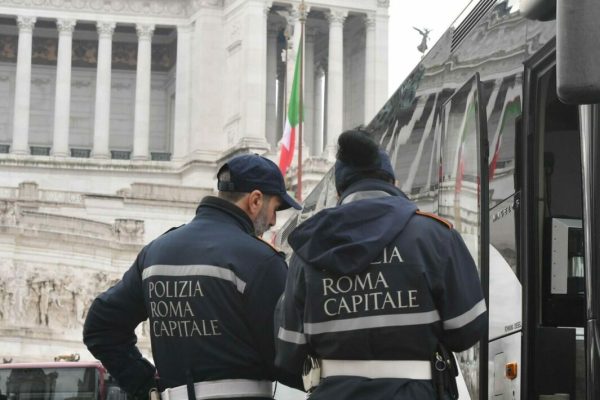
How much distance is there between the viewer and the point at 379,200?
528 centimetres

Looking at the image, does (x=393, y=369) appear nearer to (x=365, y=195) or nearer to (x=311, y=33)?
(x=365, y=195)

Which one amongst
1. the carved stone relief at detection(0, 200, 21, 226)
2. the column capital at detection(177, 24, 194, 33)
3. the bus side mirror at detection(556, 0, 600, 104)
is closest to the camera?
the bus side mirror at detection(556, 0, 600, 104)

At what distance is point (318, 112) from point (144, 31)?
885cm

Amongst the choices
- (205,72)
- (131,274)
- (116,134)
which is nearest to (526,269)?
(131,274)

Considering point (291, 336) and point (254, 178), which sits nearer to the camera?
point (291, 336)

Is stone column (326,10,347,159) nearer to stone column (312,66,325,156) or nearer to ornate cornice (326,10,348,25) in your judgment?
ornate cornice (326,10,348,25)

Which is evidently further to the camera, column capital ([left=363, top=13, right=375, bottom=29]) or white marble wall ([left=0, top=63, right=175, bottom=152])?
white marble wall ([left=0, top=63, right=175, bottom=152])

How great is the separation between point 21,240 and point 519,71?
33.4m

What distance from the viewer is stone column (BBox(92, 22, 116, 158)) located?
2655 inches

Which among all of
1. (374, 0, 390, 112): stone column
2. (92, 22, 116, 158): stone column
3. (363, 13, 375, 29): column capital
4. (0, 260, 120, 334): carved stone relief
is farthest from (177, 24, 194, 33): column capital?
(0, 260, 120, 334): carved stone relief

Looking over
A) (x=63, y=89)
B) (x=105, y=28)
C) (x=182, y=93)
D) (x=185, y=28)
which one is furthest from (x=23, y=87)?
(x=185, y=28)

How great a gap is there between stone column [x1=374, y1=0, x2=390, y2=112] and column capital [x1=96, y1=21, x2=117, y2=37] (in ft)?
41.4

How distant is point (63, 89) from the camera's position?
2655 inches

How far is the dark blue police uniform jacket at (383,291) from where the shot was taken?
5070 millimetres
